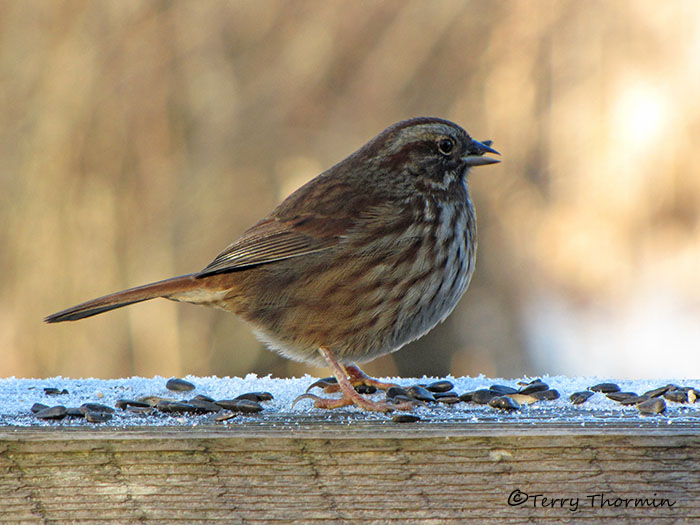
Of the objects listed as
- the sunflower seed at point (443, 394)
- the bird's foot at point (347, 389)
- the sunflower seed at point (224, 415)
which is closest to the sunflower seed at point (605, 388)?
the sunflower seed at point (443, 394)

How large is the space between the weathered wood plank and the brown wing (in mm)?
1653

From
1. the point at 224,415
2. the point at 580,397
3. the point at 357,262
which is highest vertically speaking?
the point at 357,262

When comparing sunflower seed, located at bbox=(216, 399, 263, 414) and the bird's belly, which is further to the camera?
the bird's belly

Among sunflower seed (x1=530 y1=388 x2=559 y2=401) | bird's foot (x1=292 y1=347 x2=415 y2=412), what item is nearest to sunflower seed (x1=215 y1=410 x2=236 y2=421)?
bird's foot (x1=292 y1=347 x2=415 y2=412)

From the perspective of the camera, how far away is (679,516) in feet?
7.77

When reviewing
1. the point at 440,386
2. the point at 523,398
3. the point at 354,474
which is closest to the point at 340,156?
the point at 440,386

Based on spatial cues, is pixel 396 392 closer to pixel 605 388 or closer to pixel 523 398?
pixel 523 398

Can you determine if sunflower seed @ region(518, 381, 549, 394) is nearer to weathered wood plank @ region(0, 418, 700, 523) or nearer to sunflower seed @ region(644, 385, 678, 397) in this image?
sunflower seed @ region(644, 385, 678, 397)

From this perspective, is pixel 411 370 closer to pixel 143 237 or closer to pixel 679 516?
pixel 143 237

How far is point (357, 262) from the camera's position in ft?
13.0

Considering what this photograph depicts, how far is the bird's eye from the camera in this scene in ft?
14.5

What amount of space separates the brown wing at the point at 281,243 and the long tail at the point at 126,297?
0.08 metres

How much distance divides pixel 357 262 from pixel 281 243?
0.39m

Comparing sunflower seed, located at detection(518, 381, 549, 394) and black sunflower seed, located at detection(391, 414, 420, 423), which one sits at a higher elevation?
black sunflower seed, located at detection(391, 414, 420, 423)
